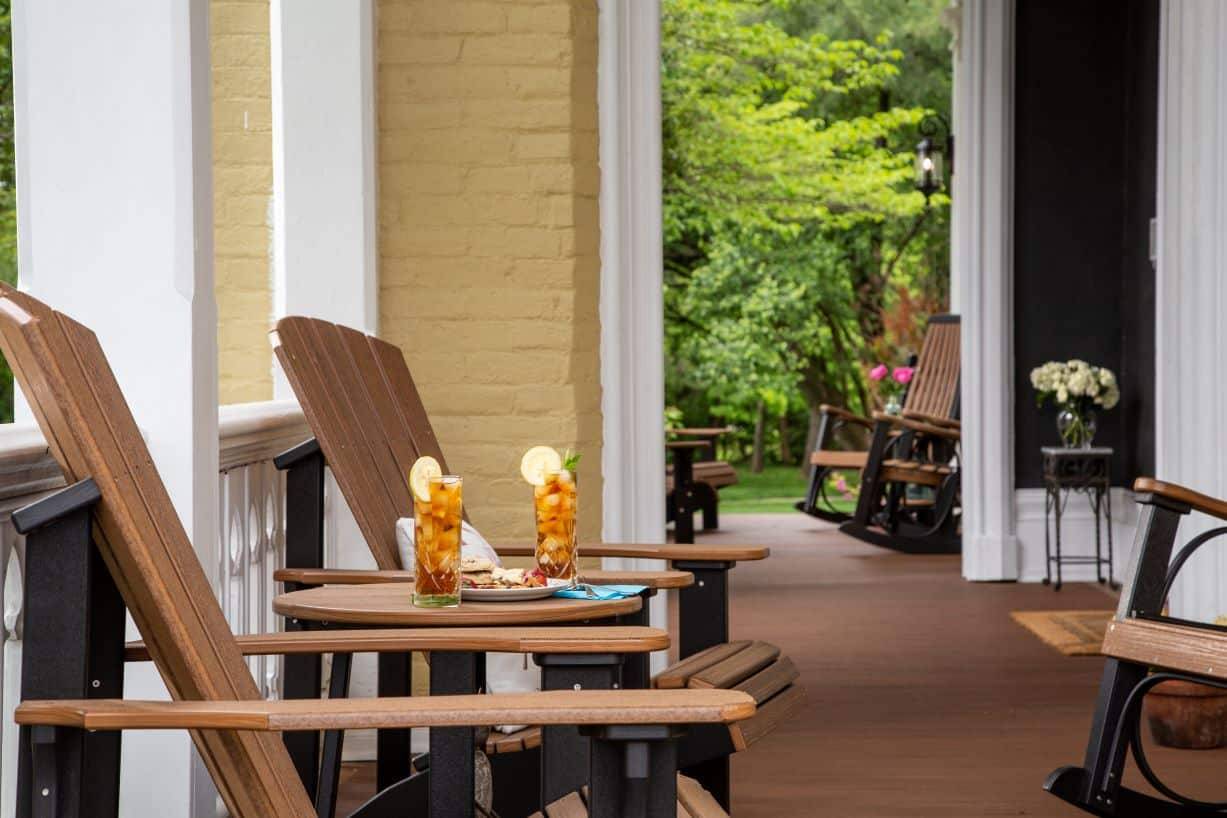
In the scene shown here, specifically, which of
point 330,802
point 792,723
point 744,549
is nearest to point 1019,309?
point 792,723

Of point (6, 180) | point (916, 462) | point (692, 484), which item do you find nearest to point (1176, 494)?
point (6, 180)

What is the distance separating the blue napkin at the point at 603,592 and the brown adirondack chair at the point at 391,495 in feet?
0.64

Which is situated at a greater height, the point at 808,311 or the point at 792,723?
the point at 808,311

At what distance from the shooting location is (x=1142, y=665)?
Result: 317cm

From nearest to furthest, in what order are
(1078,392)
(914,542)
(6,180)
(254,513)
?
(254,513) < (6,180) < (1078,392) < (914,542)

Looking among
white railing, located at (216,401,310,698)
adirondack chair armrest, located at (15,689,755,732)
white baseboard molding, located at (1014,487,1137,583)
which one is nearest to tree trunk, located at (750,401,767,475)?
white baseboard molding, located at (1014,487,1137,583)

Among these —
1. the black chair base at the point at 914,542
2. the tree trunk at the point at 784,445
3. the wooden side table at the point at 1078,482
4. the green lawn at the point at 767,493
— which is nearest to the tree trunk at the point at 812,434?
the green lawn at the point at 767,493

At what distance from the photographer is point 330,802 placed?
9.53 feet

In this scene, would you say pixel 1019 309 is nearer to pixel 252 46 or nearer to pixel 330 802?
pixel 252 46

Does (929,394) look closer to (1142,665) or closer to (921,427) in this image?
Result: (921,427)

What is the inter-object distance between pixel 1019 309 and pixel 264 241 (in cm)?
447

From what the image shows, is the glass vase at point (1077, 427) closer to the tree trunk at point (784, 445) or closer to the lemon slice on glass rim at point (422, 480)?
the lemon slice on glass rim at point (422, 480)

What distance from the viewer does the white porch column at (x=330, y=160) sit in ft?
13.1

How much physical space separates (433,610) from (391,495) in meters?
0.83
